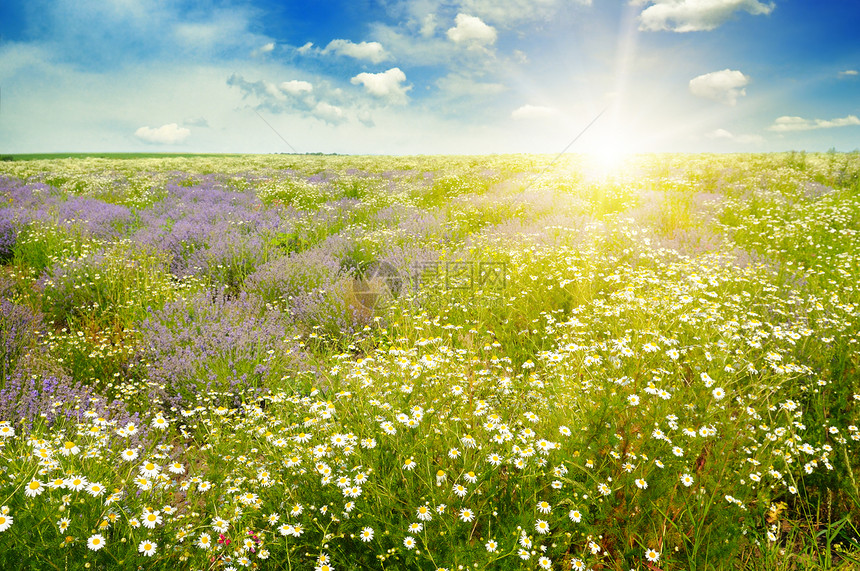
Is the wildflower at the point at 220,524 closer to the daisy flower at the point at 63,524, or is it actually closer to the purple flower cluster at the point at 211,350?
the daisy flower at the point at 63,524

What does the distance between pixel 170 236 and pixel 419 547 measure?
273 inches

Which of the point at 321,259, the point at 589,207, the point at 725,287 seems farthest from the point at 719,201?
the point at 321,259

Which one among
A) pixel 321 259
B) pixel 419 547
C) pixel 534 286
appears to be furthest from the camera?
pixel 321 259

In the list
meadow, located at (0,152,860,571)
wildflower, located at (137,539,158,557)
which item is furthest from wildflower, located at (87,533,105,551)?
wildflower, located at (137,539,158,557)

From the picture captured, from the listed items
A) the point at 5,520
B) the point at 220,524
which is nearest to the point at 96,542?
the point at 5,520

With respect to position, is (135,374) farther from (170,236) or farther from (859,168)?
(859,168)

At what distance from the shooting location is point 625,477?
2305 millimetres

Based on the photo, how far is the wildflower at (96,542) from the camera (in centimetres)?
162

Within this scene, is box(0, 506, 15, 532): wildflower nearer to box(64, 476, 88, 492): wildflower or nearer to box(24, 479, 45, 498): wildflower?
box(24, 479, 45, 498): wildflower

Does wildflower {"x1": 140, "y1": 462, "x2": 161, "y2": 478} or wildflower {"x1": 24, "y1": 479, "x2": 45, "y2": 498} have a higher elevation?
wildflower {"x1": 24, "y1": 479, "x2": 45, "y2": 498}

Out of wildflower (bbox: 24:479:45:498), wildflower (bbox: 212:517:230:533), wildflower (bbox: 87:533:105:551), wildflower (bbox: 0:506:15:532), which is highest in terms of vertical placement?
wildflower (bbox: 24:479:45:498)

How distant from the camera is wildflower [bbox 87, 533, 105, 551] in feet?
5.32

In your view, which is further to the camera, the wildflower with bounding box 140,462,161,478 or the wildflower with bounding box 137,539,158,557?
the wildflower with bounding box 140,462,161,478

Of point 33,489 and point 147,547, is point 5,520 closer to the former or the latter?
point 33,489
